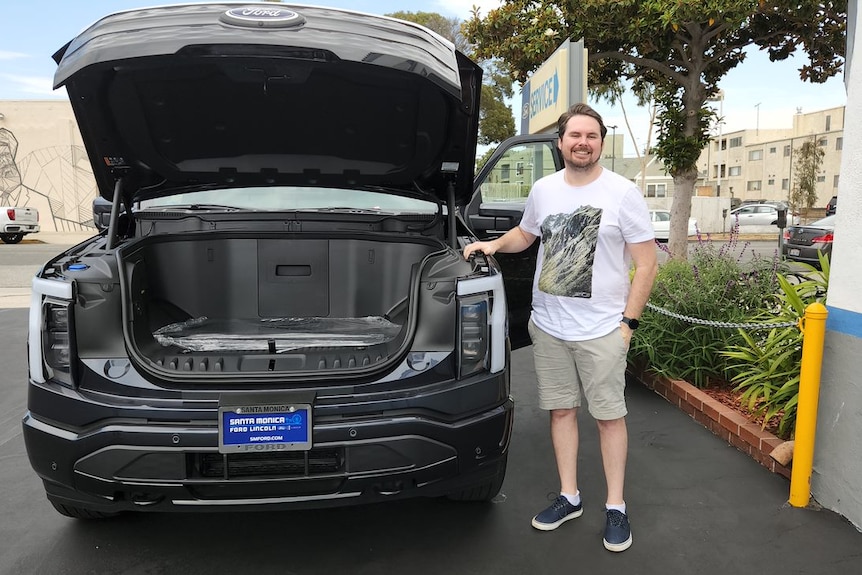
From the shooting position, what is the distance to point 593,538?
2.54m

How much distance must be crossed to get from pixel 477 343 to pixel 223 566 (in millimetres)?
1328

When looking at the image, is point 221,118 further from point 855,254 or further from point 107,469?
point 855,254

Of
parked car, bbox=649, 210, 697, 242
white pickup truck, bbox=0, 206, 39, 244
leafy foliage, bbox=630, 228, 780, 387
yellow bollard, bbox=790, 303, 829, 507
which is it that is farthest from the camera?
parked car, bbox=649, 210, 697, 242

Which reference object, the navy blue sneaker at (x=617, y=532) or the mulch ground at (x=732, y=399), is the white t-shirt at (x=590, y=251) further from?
the mulch ground at (x=732, y=399)

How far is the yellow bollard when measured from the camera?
2600 mm

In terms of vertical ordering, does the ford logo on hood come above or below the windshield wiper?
above

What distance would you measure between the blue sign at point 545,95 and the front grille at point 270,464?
4507 millimetres

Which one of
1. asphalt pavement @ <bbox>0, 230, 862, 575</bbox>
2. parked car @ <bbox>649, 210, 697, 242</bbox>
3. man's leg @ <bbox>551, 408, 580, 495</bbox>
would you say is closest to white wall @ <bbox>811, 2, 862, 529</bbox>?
asphalt pavement @ <bbox>0, 230, 862, 575</bbox>

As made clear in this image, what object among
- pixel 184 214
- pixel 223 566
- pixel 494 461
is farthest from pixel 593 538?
pixel 184 214

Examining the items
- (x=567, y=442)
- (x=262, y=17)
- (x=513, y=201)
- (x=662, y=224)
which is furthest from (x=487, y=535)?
(x=662, y=224)

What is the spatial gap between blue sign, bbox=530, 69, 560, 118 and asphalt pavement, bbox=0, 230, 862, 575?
3.86 m

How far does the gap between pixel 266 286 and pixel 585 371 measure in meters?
1.68

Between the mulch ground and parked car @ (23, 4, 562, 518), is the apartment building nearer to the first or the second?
the mulch ground

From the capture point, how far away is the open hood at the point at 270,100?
7.06 feet
